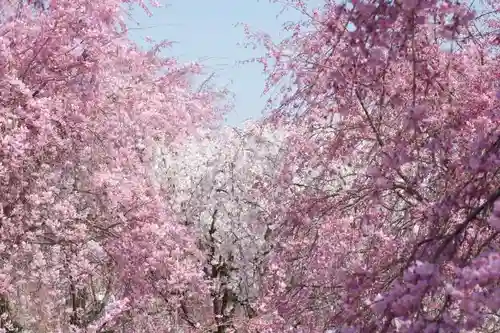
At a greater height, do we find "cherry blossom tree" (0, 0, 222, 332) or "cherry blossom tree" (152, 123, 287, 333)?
"cherry blossom tree" (152, 123, 287, 333)

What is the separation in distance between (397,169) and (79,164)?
4.07m

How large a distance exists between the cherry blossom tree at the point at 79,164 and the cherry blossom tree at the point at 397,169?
1.28 m

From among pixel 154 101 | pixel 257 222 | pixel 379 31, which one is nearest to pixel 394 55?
pixel 379 31

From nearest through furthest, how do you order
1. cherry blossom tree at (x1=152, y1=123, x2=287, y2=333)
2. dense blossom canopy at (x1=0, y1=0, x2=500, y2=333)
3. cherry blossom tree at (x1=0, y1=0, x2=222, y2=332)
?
dense blossom canopy at (x1=0, y1=0, x2=500, y2=333) → cherry blossom tree at (x1=0, y1=0, x2=222, y2=332) → cherry blossom tree at (x1=152, y1=123, x2=287, y2=333)

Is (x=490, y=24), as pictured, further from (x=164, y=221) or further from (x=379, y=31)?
(x=164, y=221)

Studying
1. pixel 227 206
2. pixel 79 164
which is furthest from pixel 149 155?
pixel 227 206

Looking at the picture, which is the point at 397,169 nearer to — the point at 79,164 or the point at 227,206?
the point at 79,164

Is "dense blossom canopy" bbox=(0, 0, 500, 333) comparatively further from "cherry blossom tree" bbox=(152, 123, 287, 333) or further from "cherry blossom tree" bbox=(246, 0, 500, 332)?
"cherry blossom tree" bbox=(152, 123, 287, 333)

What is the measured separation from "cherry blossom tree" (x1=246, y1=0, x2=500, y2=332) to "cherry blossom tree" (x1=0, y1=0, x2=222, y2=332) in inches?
50.4

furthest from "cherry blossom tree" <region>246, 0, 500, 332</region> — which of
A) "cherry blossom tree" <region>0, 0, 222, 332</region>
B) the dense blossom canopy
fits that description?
"cherry blossom tree" <region>0, 0, 222, 332</region>

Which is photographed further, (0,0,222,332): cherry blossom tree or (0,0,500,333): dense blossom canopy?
(0,0,222,332): cherry blossom tree

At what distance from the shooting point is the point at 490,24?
4859mm

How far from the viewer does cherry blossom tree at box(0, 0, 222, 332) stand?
17.7 ft


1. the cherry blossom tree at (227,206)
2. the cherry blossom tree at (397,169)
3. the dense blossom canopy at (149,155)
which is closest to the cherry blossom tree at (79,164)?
the dense blossom canopy at (149,155)
